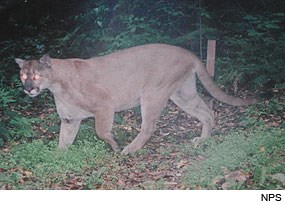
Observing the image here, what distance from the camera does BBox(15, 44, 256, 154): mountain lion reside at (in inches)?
194

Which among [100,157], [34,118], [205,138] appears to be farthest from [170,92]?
[34,118]

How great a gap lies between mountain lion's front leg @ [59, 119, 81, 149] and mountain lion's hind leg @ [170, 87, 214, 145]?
0.88 m

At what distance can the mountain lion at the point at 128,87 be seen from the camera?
16.2ft

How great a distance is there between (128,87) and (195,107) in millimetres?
607

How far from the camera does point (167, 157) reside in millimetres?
4750

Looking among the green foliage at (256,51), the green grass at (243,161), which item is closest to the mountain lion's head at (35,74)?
the green grass at (243,161)

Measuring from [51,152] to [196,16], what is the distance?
168cm

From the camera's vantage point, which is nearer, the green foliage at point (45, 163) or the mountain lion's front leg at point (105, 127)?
the green foliage at point (45, 163)

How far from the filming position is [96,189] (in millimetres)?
4410

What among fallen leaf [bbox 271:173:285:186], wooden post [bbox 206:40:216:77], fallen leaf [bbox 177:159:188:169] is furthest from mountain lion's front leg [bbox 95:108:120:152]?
fallen leaf [bbox 271:173:285:186]

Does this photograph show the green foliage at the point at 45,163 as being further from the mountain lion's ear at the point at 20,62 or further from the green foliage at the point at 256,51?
the green foliage at the point at 256,51

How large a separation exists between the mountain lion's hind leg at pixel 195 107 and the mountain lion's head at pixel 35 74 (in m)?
1.12
